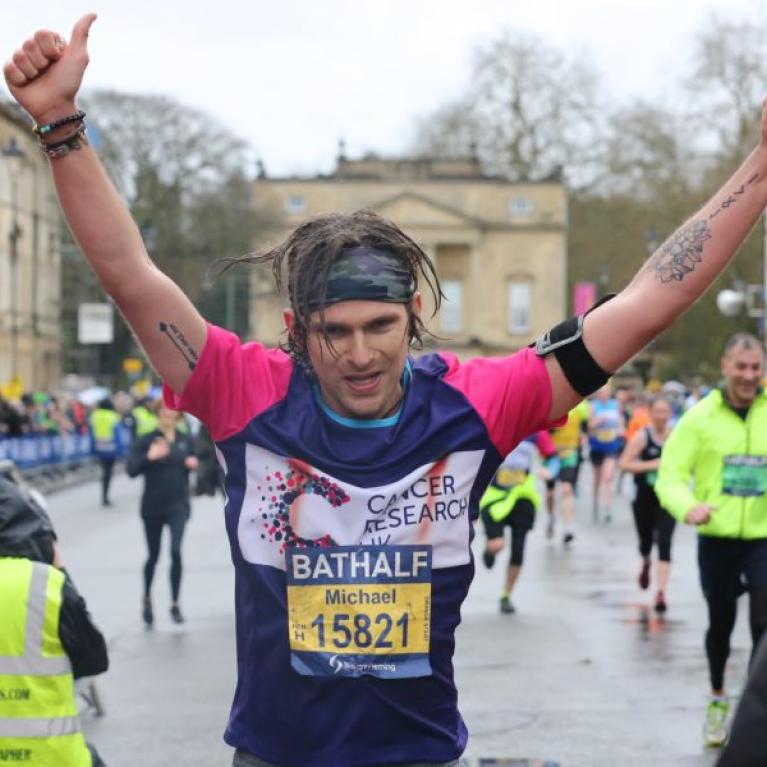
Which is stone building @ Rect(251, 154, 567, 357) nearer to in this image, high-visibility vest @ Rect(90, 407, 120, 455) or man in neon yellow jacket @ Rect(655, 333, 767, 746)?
high-visibility vest @ Rect(90, 407, 120, 455)

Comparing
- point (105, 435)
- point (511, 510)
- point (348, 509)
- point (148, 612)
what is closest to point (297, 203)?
point (105, 435)

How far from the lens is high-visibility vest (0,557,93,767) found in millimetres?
4855

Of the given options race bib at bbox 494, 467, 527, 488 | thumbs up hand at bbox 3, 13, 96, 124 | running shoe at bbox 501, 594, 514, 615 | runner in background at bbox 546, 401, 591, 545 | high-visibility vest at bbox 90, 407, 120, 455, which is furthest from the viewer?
high-visibility vest at bbox 90, 407, 120, 455

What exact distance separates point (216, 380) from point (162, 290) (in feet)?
0.76

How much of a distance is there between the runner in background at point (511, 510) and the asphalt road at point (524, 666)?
1.30 feet

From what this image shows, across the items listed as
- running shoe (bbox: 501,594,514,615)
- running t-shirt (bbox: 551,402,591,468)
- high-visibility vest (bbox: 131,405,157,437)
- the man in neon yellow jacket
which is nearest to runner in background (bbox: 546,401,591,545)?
running t-shirt (bbox: 551,402,591,468)

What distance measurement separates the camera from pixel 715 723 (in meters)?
8.23

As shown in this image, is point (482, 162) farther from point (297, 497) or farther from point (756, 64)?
point (297, 497)

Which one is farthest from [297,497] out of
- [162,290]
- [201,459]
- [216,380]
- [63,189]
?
[201,459]

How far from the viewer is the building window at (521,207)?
288ft

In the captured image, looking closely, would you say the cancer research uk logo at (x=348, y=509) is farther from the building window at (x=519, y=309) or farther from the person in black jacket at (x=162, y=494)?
the building window at (x=519, y=309)

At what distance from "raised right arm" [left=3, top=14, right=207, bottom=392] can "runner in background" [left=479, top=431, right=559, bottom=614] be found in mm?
9961

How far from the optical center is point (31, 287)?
63312mm

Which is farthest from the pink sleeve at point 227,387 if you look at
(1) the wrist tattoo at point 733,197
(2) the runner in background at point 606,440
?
(2) the runner in background at point 606,440
